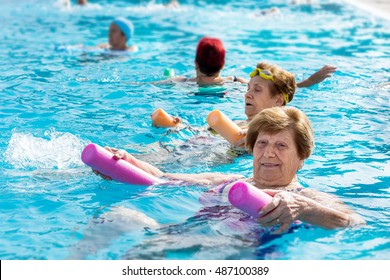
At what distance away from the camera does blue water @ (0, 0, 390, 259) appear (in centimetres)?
411

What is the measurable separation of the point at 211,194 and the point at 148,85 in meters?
4.47

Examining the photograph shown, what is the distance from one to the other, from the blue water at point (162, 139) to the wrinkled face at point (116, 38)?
452mm

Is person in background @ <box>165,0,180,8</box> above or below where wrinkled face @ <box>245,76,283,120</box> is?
below

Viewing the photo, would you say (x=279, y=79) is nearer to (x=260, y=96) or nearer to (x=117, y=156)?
(x=260, y=96)

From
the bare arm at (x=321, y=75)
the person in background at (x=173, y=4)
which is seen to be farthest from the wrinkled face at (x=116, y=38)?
the person in background at (x=173, y=4)

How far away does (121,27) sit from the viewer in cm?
1198

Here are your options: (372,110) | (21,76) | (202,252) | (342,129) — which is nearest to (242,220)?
(202,252)

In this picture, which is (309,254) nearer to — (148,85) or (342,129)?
(342,129)

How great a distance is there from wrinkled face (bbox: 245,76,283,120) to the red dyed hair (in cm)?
184

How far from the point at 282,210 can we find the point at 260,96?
8.20 ft

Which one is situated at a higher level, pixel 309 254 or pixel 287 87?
pixel 287 87

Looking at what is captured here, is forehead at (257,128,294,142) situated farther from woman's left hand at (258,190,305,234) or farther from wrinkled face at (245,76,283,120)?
wrinkled face at (245,76,283,120)

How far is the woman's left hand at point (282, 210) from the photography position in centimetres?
391

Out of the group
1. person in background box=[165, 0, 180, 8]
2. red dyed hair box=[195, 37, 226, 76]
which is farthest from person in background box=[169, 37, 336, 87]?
person in background box=[165, 0, 180, 8]
